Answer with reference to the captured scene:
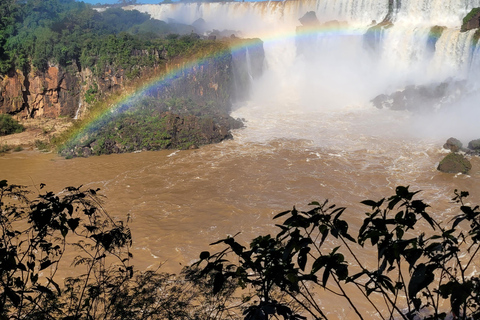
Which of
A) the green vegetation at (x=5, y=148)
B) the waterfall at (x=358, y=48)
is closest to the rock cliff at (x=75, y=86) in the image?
the green vegetation at (x=5, y=148)

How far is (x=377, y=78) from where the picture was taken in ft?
96.6

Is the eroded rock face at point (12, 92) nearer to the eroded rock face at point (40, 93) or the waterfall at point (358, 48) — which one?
the eroded rock face at point (40, 93)

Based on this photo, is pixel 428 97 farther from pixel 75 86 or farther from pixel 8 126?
pixel 8 126

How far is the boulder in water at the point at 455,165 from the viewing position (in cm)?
1392

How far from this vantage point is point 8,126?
2058cm

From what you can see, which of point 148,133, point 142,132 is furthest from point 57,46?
point 148,133

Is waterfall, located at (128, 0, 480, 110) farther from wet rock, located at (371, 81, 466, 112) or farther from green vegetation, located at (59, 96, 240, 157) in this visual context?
green vegetation, located at (59, 96, 240, 157)

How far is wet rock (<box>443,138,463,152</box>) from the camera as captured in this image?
641 inches

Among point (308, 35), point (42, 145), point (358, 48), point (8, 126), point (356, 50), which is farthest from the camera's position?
point (308, 35)

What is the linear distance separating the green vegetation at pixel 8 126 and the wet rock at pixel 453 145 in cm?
2141

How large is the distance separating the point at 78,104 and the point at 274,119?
11608 mm

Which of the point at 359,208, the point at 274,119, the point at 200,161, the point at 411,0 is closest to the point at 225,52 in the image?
the point at 274,119

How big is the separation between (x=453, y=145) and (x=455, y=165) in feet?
9.36

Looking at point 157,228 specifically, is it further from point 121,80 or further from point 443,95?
point 443,95
